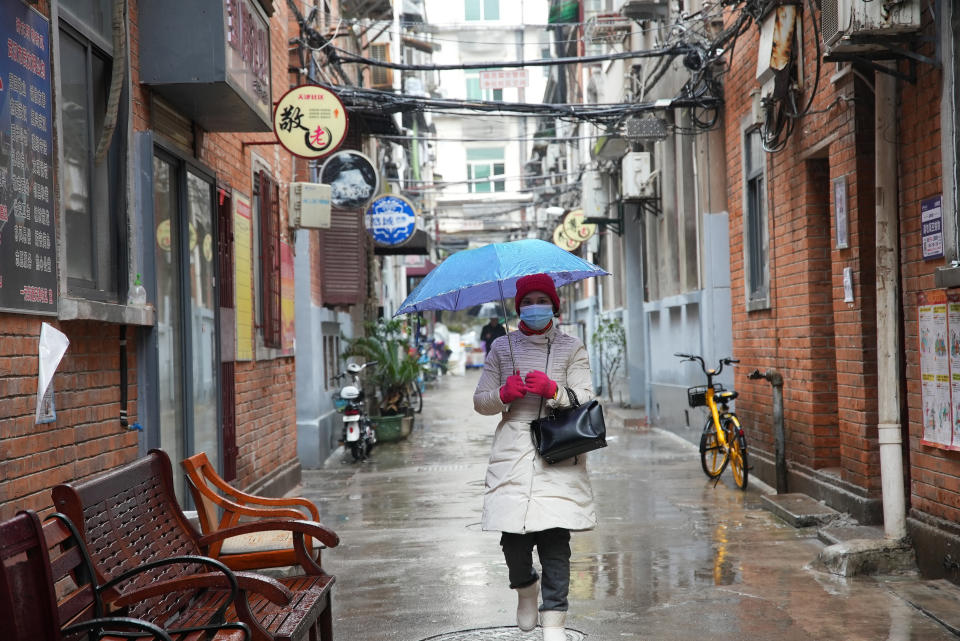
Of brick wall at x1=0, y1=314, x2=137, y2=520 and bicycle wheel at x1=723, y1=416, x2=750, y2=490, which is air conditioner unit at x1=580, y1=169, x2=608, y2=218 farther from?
brick wall at x1=0, y1=314, x2=137, y2=520

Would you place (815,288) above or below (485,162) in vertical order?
below

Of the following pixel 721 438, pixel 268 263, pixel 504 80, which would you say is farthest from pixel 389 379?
pixel 504 80

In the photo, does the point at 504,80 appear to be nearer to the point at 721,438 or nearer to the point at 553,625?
the point at 721,438

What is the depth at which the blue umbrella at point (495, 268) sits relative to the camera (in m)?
5.94

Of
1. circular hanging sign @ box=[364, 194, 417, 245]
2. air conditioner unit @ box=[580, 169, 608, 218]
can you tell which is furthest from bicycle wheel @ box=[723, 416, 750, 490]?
air conditioner unit @ box=[580, 169, 608, 218]

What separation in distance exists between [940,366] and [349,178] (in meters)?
10.4

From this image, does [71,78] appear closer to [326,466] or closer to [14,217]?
[14,217]

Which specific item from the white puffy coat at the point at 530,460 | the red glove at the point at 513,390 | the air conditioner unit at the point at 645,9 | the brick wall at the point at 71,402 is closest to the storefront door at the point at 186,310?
the brick wall at the point at 71,402

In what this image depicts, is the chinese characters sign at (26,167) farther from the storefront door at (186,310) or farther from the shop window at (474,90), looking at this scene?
the shop window at (474,90)

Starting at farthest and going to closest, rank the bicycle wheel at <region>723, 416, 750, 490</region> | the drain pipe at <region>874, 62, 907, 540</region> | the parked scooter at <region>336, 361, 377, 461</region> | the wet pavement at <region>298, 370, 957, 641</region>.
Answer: the parked scooter at <region>336, 361, 377, 461</region>, the bicycle wheel at <region>723, 416, 750, 490</region>, the drain pipe at <region>874, 62, 907, 540</region>, the wet pavement at <region>298, 370, 957, 641</region>

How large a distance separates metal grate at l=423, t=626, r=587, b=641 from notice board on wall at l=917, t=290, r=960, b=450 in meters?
2.69

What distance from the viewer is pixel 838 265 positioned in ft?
29.5

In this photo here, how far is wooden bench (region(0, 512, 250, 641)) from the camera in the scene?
3170 mm

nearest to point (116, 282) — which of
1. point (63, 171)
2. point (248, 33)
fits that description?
point (63, 171)
